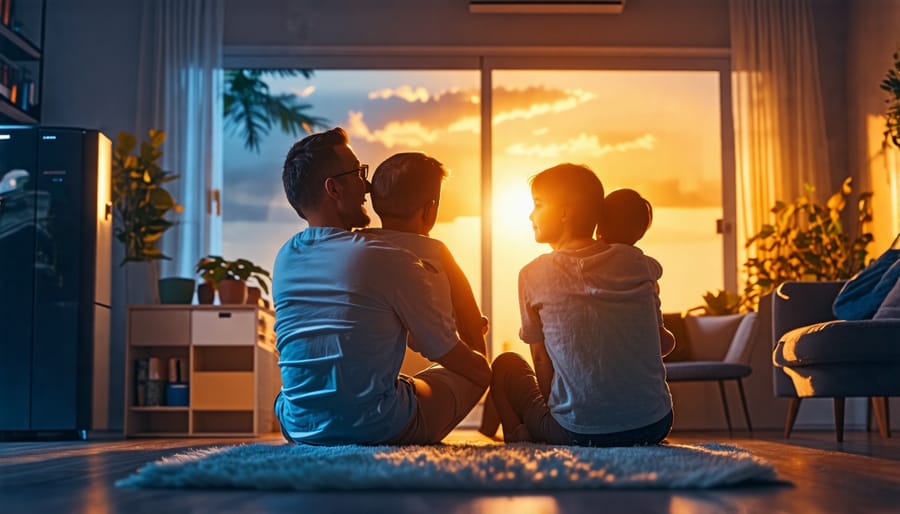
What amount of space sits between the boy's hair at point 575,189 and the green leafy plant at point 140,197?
3658 mm

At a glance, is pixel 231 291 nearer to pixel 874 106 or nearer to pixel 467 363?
pixel 467 363

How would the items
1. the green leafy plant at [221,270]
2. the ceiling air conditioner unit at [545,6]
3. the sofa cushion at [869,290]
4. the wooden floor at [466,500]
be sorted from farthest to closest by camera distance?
the ceiling air conditioner unit at [545,6], the green leafy plant at [221,270], the sofa cushion at [869,290], the wooden floor at [466,500]

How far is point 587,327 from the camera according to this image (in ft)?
8.33

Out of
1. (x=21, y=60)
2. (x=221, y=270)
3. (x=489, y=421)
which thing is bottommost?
(x=489, y=421)

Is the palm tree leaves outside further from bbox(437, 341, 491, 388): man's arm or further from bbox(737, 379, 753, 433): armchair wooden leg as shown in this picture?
bbox(437, 341, 491, 388): man's arm

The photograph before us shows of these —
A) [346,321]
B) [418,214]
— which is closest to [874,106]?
[418,214]

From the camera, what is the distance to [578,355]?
255 centimetres

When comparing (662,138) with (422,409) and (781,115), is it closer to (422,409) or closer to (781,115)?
(781,115)

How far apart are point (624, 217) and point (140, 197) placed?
151 inches

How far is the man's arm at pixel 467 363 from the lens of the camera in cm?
249

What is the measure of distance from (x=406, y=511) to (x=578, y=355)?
1138 millimetres

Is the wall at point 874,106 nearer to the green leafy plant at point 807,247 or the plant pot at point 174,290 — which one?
the green leafy plant at point 807,247

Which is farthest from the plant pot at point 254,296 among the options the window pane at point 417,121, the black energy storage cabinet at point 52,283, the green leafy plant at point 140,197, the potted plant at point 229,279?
the window pane at point 417,121

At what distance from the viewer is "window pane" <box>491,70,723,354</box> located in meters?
7.68
